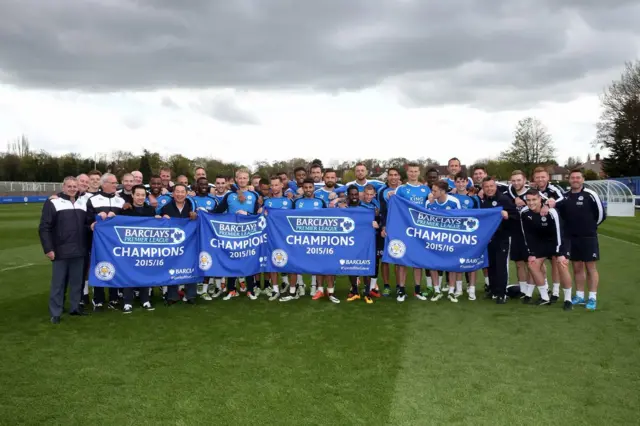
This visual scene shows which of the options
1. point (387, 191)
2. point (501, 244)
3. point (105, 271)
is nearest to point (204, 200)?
point (105, 271)

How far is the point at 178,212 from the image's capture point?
8203 mm

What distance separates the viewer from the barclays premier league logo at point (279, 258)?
27.2ft

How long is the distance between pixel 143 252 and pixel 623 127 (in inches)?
1982

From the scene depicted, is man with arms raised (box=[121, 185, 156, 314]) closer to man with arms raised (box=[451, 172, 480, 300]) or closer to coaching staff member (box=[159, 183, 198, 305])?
coaching staff member (box=[159, 183, 198, 305])

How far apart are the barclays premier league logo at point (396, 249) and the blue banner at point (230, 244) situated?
217 cm

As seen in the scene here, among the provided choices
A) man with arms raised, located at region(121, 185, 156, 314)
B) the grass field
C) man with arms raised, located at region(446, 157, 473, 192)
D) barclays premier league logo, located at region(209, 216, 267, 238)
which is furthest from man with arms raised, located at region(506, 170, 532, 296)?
man with arms raised, located at region(121, 185, 156, 314)

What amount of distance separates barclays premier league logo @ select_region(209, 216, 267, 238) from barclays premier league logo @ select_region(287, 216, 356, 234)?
51 centimetres

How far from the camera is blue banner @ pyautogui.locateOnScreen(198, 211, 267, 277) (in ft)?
26.9

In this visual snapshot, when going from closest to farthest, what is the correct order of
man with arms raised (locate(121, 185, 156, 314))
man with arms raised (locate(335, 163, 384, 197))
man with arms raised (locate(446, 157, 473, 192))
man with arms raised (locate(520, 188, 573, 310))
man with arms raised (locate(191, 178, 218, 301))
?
man with arms raised (locate(520, 188, 573, 310)) → man with arms raised (locate(121, 185, 156, 314)) → man with arms raised (locate(335, 163, 384, 197)) → man with arms raised (locate(191, 178, 218, 301)) → man with arms raised (locate(446, 157, 473, 192))

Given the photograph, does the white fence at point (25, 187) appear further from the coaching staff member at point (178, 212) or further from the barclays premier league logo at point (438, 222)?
the barclays premier league logo at point (438, 222)

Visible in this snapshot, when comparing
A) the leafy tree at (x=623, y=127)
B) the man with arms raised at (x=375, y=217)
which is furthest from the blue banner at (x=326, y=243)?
the leafy tree at (x=623, y=127)

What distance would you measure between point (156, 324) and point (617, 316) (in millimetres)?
6583

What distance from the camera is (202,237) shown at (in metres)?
8.18

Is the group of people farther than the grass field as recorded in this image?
Yes
